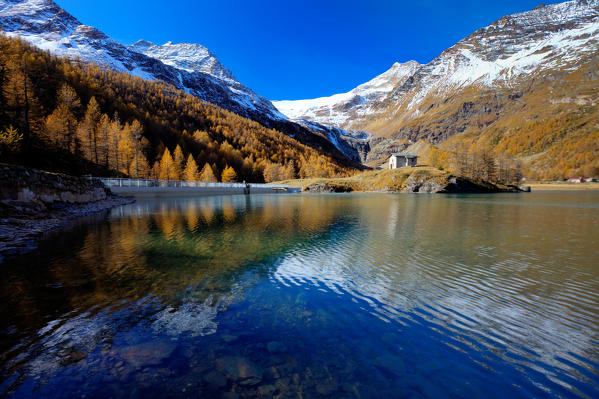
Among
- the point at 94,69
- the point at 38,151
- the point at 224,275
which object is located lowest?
the point at 224,275

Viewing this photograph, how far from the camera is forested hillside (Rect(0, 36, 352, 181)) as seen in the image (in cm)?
6225

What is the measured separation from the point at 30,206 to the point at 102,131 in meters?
75.2

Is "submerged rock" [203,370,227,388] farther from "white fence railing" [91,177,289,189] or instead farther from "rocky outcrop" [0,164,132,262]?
"white fence railing" [91,177,289,189]

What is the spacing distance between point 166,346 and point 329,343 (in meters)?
3.77

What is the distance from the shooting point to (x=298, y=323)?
7090 mm

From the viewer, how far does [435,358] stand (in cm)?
560

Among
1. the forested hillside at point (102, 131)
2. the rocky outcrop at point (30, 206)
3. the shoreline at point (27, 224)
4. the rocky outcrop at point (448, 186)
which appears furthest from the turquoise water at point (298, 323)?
the rocky outcrop at point (448, 186)

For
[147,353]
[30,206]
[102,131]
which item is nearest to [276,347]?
[147,353]

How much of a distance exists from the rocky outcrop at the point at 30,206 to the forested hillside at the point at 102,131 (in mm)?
29140

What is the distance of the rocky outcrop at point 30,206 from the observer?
49.6 ft

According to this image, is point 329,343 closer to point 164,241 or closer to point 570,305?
point 570,305

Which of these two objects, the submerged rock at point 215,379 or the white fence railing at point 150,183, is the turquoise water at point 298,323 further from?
the white fence railing at point 150,183

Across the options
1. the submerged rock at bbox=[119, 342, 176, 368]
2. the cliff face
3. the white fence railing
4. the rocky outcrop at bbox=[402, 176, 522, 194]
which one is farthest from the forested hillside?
the rocky outcrop at bbox=[402, 176, 522, 194]

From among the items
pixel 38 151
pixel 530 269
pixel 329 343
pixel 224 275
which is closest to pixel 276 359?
pixel 329 343
